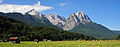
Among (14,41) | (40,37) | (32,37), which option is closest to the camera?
(14,41)

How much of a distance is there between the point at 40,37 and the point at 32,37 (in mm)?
12720

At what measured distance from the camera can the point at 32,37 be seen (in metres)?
165

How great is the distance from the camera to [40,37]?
17612 cm

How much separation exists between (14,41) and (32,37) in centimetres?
9355

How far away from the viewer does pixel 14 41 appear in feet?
237

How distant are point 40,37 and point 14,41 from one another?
104 m

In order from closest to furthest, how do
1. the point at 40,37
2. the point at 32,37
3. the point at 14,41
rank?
the point at 14,41 < the point at 32,37 < the point at 40,37

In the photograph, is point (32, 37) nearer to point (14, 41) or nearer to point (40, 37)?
point (40, 37)

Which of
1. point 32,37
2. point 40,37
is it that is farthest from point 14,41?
point 40,37

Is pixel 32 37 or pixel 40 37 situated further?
pixel 40 37

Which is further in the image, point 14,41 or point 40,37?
point 40,37
